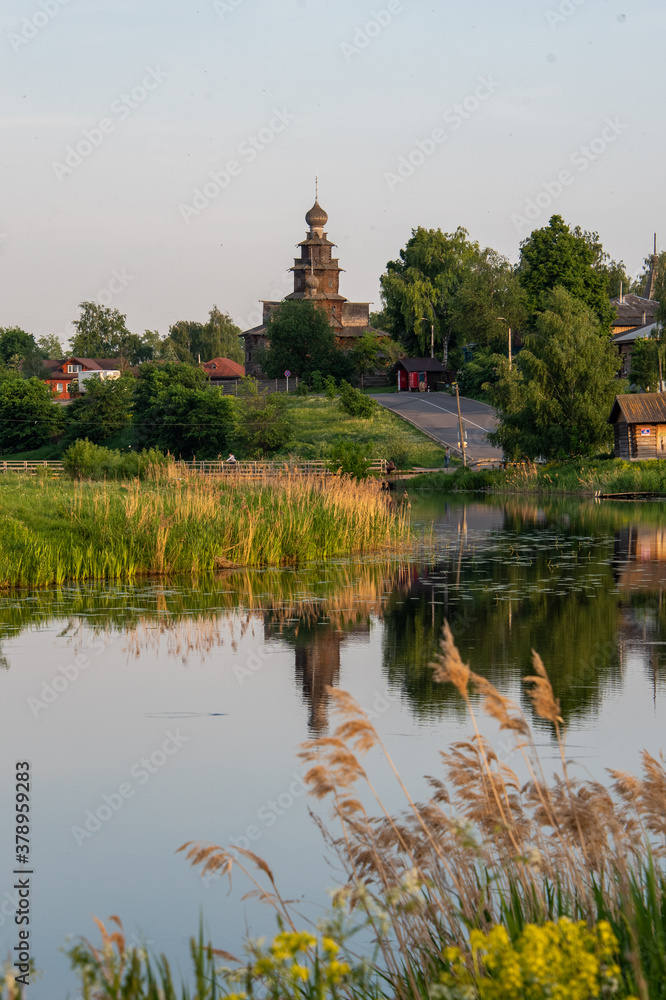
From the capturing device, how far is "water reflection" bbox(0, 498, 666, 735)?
13711mm

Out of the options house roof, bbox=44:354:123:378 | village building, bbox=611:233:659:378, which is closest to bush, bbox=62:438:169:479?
village building, bbox=611:233:659:378

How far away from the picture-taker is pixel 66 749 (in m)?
10.8

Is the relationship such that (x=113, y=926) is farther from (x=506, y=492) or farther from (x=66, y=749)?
(x=506, y=492)

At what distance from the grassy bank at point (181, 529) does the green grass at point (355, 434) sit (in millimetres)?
36319

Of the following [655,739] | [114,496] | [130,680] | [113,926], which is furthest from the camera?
[114,496]

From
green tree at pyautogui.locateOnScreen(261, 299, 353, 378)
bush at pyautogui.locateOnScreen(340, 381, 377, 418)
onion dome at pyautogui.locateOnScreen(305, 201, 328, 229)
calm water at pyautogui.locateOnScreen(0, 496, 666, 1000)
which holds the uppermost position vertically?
onion dome at pyautogui.locateOnScreen(305, 201, 328, 229)

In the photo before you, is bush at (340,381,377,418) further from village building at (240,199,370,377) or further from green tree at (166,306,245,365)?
green tree at (166,306,245,365)

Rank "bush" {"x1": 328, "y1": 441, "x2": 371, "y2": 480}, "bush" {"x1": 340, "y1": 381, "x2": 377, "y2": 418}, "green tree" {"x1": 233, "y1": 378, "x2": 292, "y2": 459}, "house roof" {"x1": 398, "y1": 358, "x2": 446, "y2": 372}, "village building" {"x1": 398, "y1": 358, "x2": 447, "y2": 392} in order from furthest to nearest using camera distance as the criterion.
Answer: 1. "village building" {"x1": 398, "y1": 358, "x2": 447, "y2": 392}
2. "house roof" {"x1": 398, "y1": 358, "x2": 446, "y2": 372}
3. "bush" {"x1": 340, "y1": 381, "x2": 377, "y2": 418}
4. "green tree" {"x1": 233, "y1": 378, "x2": 292, "y2": 459}
5. "bush" {"x1": 328, "y1": 441, "x2": 371, "y2": 480}

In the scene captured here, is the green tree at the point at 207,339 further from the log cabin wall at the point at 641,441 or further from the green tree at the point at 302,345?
the log cabin wall at the point at 641,441

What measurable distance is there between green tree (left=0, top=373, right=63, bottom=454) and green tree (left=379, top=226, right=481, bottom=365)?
3342 centimetres

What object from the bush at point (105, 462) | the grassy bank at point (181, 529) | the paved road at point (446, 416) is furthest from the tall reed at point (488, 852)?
the paved road at point (446, 416)

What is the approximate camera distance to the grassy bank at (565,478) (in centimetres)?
5025

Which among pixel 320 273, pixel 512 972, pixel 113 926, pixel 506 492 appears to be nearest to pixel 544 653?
pixel 113 926

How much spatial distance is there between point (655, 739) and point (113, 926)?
5.93 metres
